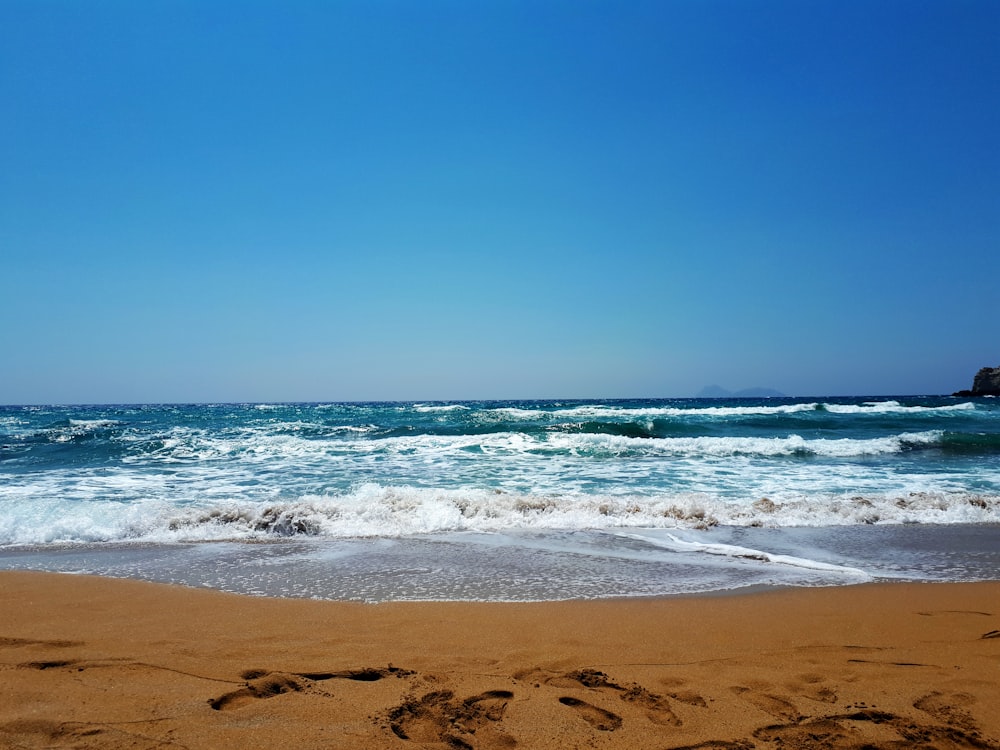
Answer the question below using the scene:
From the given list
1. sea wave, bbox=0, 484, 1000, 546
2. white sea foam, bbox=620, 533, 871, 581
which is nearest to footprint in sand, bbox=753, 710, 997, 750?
white sea foam, bbox=620, 533, 871, 581

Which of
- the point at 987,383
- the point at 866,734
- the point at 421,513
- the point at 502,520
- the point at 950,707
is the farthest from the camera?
the point at 987,383

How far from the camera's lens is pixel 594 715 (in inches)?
103

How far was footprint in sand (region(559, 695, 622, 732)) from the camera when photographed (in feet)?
8.28

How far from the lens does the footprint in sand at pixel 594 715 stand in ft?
8.28

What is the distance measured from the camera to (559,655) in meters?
3.32

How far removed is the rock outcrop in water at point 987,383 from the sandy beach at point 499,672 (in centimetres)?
7974

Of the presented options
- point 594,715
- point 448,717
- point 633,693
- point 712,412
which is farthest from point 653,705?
point 712,412

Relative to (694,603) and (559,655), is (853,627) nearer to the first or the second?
(694,603)

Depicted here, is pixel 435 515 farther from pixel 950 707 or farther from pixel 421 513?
pixel 950 707

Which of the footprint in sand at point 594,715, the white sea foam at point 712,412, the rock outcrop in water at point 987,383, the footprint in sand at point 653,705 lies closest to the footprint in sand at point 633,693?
the footprint in sand at point 653,705

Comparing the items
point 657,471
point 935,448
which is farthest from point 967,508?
point 935,448

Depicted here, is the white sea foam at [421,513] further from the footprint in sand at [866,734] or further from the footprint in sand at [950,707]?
the footprint in sand at [866,734]

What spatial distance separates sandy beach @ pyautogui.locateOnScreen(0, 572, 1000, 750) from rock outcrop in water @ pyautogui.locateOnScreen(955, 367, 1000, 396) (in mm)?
79739

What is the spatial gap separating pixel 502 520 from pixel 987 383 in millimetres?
81099
